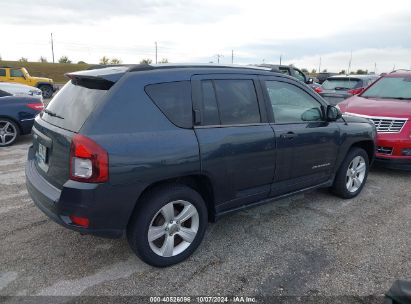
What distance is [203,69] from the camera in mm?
3227

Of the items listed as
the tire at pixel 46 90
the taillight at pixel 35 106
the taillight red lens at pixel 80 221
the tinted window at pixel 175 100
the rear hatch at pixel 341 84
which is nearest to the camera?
the taillight red lens at pixel 80 221

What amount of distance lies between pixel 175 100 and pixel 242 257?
1597mm

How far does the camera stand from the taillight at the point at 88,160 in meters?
2.51

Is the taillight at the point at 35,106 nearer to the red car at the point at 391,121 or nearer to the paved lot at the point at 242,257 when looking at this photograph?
the paved lot at the point at 242,257

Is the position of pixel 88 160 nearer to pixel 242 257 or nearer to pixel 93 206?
pixel 93 206

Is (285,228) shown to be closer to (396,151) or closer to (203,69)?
(203,69)

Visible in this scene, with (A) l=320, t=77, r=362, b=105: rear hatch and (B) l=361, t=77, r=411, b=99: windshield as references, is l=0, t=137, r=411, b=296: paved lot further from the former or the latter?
(A) l=320, t=77, r=362, b=105: rear hatch

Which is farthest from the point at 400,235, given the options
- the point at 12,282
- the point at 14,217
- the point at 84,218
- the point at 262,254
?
the point at 14,217

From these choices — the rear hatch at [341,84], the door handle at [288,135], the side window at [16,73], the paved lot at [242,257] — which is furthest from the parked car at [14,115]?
the side window at [16,73]

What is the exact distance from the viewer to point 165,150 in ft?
9.04

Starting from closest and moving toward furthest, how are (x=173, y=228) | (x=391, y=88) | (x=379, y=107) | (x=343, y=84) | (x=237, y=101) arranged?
(x=173, y=228), (x=237, y=101), (x=379, y=107), (x=391, y=88), (x=343, y=84)

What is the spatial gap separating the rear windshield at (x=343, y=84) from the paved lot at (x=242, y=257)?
7.21m

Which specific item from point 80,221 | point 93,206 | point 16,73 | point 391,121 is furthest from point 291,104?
point 16,73

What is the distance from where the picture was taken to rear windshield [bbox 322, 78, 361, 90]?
35.6 feet
